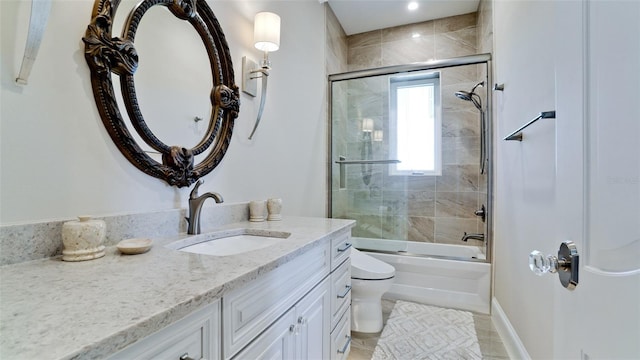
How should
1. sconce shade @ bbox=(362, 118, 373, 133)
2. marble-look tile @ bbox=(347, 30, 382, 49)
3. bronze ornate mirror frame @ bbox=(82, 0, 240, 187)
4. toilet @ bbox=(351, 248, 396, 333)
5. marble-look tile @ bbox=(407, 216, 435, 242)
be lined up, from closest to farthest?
bronze ornate mirror frame @ bbox=(82, 0, 240, 187), toilet @ bbox=(351, 248, 396, 333), marble-look tile @ bbox=(407, 216, 435, 242), sconce shade @ bbox=(362, 118, 373, 133), marble-look tile @ bbox=(347, 30, 382, 49)

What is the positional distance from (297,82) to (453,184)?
192cm

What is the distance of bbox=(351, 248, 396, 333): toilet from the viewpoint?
1968 mm

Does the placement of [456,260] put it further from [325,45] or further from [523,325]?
[325,45]

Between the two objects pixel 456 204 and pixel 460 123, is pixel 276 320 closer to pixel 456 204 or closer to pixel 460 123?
pixel 456 204

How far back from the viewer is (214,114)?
1.43 metres

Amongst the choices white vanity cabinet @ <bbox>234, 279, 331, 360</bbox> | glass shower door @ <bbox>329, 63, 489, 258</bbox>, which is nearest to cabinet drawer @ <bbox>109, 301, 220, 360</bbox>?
white vanity cabinet @ <bbox>234, 279, 331, 360</bbox>

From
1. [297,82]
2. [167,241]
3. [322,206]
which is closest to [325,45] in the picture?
[297,82]

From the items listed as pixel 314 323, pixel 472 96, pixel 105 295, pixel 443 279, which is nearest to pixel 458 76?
pixel 472 96

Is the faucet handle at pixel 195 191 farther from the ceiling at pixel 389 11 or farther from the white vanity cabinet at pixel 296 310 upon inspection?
the ceiling at pixel 389 11

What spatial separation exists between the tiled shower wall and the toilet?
1.04 meters

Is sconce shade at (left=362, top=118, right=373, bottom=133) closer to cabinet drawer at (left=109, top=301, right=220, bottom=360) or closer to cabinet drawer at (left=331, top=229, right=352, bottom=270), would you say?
cabinet drawer at (left=331, top=229, right=352, bottom=270)

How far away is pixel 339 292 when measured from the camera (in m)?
1.45

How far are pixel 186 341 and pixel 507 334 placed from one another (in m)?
2.02

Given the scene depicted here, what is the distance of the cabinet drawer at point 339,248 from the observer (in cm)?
136
